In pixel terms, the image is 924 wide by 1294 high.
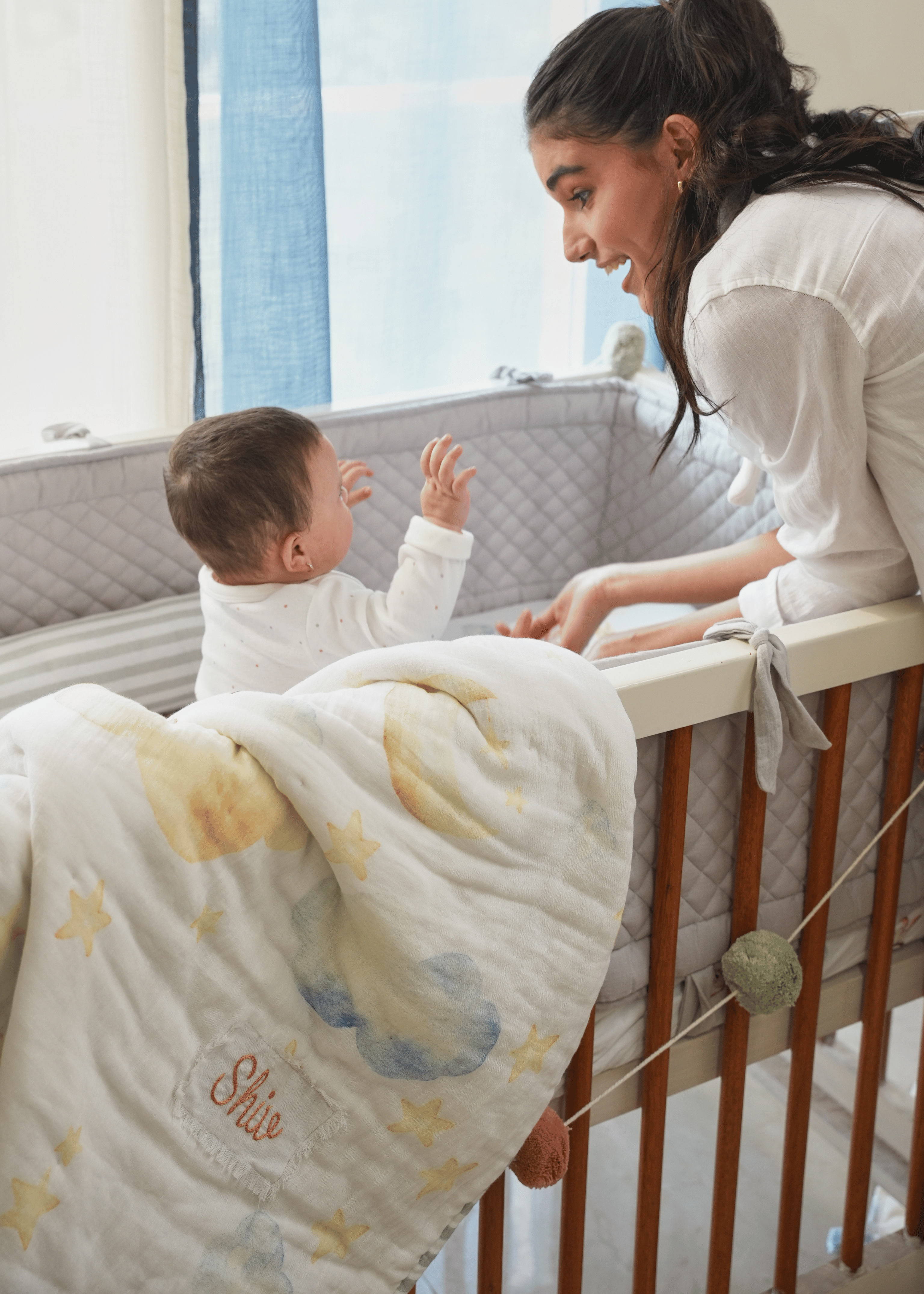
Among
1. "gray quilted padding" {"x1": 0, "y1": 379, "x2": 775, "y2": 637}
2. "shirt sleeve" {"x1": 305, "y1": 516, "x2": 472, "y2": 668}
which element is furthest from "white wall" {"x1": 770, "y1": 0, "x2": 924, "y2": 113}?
"shirt sleeve" {"x1": 305, "y1": 516, "x2": 472, "y2": 668}

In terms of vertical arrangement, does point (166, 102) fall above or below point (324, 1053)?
above

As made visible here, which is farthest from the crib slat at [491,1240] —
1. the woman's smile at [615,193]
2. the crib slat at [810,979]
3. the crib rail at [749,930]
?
the woman's smile at [615,193]

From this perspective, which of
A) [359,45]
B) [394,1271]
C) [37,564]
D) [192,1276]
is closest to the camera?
[192,1276]

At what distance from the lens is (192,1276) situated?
26.7 inches

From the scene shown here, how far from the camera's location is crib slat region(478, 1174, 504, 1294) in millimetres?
897

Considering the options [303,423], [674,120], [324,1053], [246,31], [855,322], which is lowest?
[324,1053]

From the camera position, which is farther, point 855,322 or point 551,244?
point 551,244

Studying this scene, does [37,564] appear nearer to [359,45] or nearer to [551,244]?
[359,45]

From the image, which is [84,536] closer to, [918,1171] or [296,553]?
[296,553]

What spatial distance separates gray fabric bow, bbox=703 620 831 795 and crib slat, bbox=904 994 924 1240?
0.44 metres

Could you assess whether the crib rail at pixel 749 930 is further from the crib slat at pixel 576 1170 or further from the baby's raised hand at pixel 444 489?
the baby's raised hand at pixel 444 489

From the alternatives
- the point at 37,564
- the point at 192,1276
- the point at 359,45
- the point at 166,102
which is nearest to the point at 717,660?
the point at 192,1276

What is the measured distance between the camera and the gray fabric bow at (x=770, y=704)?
878 mm

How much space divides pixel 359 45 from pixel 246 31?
0.77 ft
